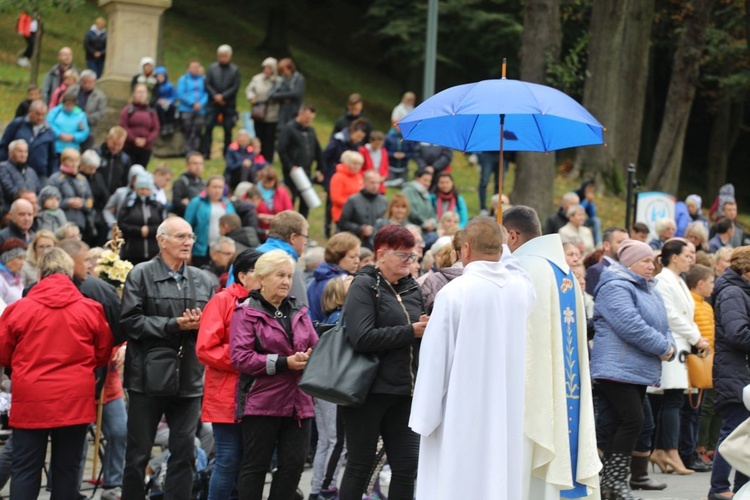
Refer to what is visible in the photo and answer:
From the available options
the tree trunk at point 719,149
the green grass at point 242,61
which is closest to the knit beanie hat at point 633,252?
the green grass at point 242,61

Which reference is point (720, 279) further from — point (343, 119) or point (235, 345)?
point (343, 119)

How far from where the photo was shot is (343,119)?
19.9m

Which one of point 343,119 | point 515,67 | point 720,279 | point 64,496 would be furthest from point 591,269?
point 515,67

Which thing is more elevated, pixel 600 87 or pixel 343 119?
pixel 600 87

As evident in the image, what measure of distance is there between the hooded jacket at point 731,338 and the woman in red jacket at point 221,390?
151 inches

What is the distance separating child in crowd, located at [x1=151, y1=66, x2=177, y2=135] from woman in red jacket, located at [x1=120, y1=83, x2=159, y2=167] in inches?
92.0

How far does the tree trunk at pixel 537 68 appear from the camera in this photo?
21.7 metres

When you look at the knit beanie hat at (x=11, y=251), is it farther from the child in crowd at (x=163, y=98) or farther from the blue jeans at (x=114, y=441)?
the child in crowd at (x=163, y=98)

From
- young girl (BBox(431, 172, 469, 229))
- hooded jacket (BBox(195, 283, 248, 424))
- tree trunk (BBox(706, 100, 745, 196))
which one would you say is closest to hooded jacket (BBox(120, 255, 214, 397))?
hooded jacket (BBox(195, 283, 248, 424))

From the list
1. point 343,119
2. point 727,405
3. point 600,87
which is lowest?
point 727,405

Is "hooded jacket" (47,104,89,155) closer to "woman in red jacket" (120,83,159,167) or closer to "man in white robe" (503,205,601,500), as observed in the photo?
"woman in red jacket" (120,83,159,167)

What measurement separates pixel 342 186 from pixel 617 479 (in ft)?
26.3

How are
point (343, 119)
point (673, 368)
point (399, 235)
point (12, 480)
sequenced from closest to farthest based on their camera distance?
point (399, 235)
point (12, 480)
point (673, 368)
point (343, 119)

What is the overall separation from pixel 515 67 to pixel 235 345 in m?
28.9
